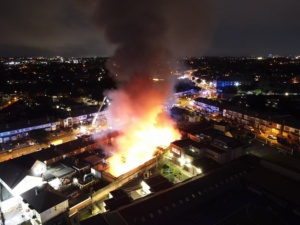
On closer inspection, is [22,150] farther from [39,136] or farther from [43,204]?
[43,204]

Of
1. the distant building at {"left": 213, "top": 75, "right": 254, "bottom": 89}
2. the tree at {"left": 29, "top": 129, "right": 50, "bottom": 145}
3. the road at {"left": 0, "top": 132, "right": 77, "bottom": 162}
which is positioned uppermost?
the distant building at {"left": 213, "top": 75, "right": 254, "bottom": 89}

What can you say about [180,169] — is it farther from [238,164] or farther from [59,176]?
[59,176]

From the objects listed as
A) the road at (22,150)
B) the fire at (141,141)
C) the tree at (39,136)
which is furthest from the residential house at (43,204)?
the tree at (39,136)

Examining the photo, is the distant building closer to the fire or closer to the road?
the fire

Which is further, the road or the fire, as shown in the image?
the road

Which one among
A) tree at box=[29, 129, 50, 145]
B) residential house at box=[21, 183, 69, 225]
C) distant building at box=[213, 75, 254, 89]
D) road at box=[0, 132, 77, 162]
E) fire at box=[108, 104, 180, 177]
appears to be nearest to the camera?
residential house at box=[21, 183, 69, 225]

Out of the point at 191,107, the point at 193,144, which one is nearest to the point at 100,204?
the point at 193,144

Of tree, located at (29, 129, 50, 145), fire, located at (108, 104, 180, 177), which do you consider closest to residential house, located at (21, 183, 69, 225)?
fire, located at (108, 104, 180, 177)
